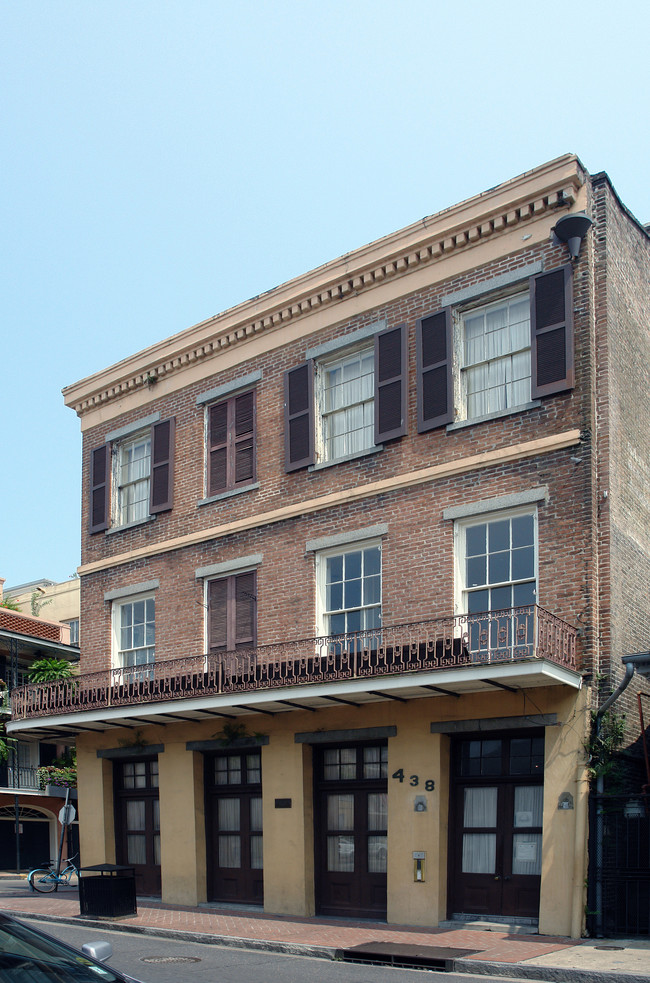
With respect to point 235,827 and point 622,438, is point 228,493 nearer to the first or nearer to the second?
point 235,827

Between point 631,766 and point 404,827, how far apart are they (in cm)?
352

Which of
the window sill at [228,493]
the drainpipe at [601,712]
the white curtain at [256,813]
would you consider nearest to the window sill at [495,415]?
the drainpipe at [601,712]

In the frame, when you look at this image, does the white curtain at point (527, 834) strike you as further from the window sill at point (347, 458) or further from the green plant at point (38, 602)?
the green plant at point (38, 602)

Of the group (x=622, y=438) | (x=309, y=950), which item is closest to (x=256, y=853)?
(x=309, y=950)

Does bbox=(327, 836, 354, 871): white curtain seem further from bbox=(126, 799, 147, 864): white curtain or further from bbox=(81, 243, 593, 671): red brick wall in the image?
bbox=(126, 799, 147, 864): white curtain

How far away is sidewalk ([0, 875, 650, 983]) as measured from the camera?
1164cm

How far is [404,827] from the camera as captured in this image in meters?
16.1

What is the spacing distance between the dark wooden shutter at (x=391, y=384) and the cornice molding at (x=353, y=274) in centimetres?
119

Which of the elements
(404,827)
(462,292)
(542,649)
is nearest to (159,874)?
(404,827)

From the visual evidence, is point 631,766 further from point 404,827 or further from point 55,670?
point 55,670

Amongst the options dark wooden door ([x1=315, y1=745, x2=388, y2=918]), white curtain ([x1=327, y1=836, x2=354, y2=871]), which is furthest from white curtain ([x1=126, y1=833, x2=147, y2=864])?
white curtain ([x1=327, y1=836, x2=354, y2=871])

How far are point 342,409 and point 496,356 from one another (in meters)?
3.27

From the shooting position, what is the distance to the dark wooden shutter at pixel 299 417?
750 inches

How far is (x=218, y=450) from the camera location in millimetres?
20906
